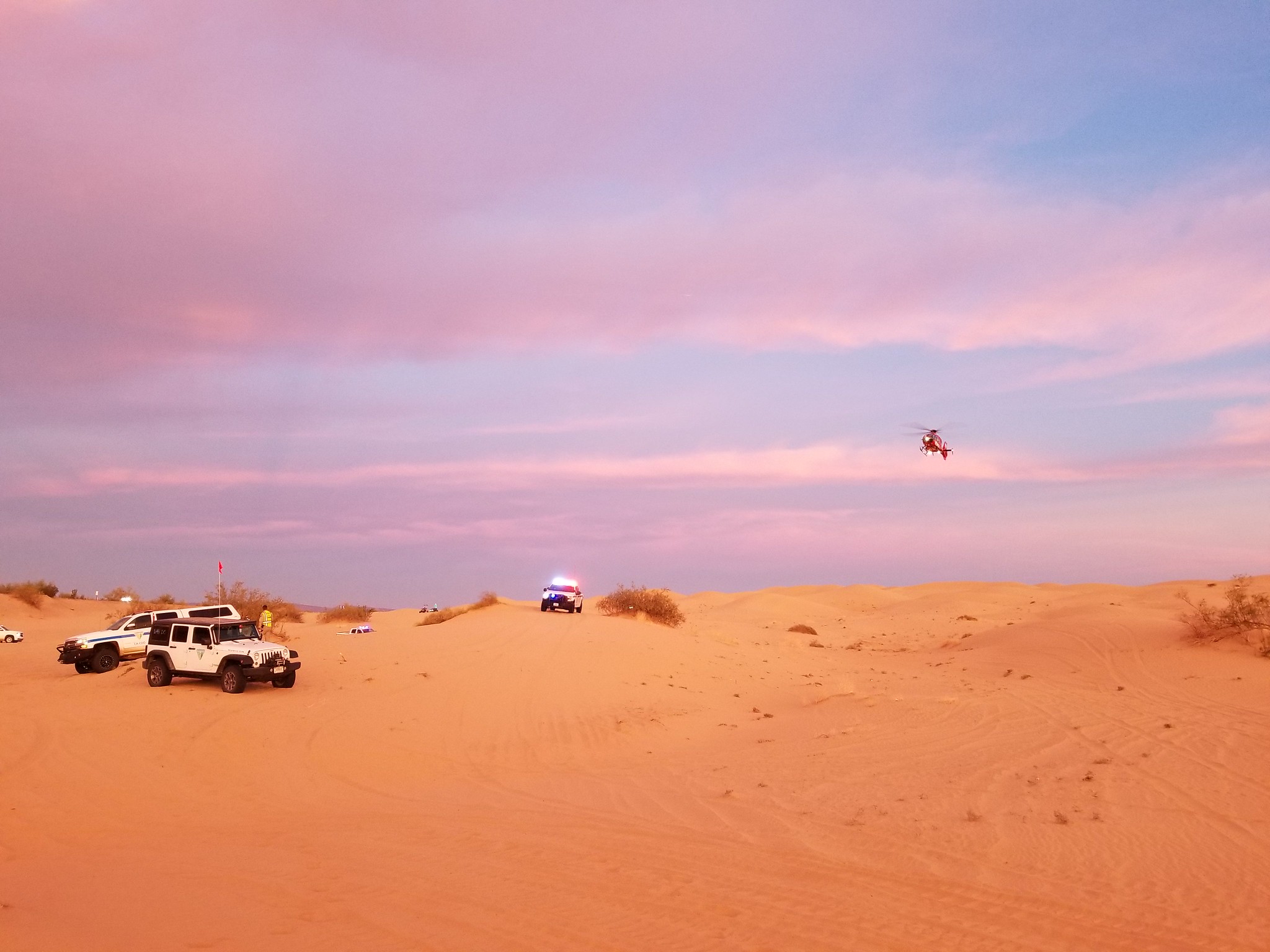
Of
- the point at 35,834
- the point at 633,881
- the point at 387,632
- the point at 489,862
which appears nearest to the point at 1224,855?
the point at 633,881

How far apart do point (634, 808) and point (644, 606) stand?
32697 millimetres

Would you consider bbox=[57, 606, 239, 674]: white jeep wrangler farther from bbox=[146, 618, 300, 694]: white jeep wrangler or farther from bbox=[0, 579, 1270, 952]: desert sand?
bbox=[146, 618, 300, 694]: white jeep wrangler

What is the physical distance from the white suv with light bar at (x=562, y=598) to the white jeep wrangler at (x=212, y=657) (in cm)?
2555

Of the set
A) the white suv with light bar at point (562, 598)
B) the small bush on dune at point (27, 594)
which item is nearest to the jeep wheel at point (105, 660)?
the white suv with light bar at point (562, 598)

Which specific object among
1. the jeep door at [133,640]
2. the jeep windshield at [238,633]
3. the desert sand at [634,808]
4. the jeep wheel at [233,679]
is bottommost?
the desert sand at [634,808]

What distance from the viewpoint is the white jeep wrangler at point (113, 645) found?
2356 centimetres

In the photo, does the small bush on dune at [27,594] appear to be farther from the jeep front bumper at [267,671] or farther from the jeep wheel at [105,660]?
the jeep front bumper at [267,671]

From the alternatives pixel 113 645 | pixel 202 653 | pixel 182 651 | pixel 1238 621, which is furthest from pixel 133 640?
pixel 1238 621

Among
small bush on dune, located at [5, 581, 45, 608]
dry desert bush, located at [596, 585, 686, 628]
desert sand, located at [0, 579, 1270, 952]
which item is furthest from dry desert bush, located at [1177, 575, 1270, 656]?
small bush on dune, located at [5, 581, 45, 608]

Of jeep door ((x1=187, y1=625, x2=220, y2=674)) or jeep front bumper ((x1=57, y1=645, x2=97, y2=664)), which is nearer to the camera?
jeep door ((x1=187, y1=625, x2=220, y2=674))

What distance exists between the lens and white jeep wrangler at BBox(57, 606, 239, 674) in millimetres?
23562

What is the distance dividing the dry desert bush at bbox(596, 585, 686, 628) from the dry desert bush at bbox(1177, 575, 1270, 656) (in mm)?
23401

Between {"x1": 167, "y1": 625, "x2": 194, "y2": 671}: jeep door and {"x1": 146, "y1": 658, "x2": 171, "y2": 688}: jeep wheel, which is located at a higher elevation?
{"x1": 167, "y1": 625, "x2": 194, "y2": 671}: jeep door

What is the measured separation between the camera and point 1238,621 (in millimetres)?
25203
